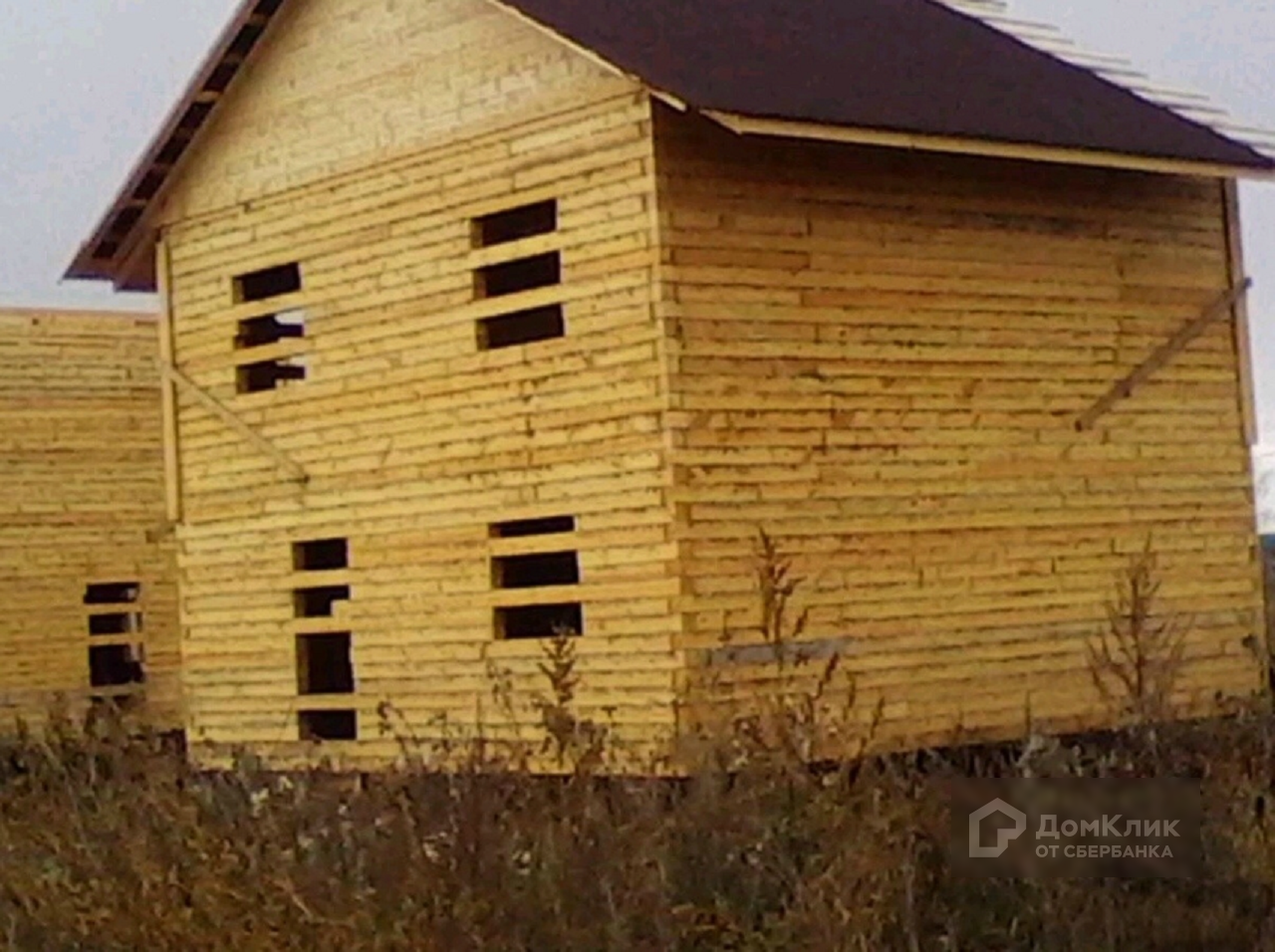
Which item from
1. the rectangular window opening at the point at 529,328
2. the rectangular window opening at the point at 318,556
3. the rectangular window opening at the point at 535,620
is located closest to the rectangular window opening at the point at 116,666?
the rectangular window opening at the point at 318,556

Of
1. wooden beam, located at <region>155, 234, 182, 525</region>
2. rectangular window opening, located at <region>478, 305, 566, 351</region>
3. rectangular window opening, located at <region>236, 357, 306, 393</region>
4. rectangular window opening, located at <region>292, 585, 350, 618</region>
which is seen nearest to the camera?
rectangular window opening, located at <region>292, 585, 350, 618</region>

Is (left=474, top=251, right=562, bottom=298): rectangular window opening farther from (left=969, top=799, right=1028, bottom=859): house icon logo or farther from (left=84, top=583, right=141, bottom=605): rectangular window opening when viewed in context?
(left=84, top=583, right=141, bottom=605): rectangular window opening

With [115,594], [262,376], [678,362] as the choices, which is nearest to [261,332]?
[262,376]

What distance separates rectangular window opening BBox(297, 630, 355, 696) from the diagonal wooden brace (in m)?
5.87

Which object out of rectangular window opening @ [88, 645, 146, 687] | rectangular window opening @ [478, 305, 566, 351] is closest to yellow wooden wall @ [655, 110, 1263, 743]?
rectangular window opening @ [478, 305, 566, 351]

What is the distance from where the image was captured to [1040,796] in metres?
9.87

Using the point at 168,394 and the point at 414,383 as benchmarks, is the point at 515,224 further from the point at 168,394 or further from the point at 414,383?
the point at 168,394

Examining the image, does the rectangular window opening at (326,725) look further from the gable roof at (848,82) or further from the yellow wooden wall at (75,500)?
the yellow wooden wall at (75,500)

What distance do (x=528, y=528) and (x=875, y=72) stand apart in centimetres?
399

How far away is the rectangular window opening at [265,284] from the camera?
18.2 metres

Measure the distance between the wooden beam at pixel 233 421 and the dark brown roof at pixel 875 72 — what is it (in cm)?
409

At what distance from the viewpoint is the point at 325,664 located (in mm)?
18094

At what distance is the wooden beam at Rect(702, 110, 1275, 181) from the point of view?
14016 millimetres

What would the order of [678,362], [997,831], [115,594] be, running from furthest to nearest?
[115,594]
[678,362]
[997,831]
